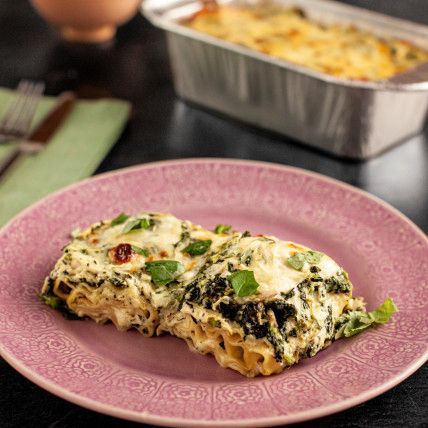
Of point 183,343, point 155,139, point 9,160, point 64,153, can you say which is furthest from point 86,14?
point 183,343

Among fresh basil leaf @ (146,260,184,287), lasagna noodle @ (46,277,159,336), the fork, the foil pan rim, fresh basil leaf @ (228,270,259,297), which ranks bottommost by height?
the fork

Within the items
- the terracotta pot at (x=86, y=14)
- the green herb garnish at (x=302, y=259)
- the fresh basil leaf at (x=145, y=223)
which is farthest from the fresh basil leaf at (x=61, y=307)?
the terracotta pot at (x=86, y=14)

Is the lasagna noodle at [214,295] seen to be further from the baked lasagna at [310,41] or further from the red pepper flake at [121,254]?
the baked lasagna at [310,41]

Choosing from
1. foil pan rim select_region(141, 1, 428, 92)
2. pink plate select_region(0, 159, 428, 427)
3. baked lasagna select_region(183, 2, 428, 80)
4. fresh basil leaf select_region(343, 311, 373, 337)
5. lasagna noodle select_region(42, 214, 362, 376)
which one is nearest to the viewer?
pink plate select_region(0, 159, 428, 427)

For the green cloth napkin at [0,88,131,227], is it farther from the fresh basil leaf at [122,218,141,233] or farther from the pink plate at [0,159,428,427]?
the fresh basil leaf at [122,218,141,233]

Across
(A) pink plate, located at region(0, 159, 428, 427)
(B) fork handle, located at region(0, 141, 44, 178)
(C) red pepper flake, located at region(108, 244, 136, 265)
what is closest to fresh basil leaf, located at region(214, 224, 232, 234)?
(A) pink plate, located at region(0, 159, 428, 427)

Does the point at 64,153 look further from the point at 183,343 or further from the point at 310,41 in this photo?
the point at 183,343
